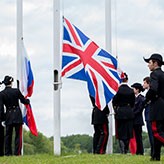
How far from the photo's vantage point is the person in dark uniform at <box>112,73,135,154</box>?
19.5 m

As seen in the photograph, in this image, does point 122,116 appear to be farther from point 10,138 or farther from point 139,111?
point 10,138

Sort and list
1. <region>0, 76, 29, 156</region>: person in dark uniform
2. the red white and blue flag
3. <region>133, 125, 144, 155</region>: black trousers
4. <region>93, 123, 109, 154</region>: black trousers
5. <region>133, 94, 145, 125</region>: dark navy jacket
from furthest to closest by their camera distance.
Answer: the red white and blue flag
<region>133, 125, 144, 155</region>: black trousers
<region>133, 94, 145, 125</region>: dark navy jacket
<region>93, 123, 109, 154</region>: black trousers
<region>0, 76, 29, 156</region>: person in dark uniform

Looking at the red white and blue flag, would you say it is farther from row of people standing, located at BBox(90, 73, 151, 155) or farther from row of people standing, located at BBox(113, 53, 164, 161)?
row of people standing, located at BBox(113, 53, 164, 161)

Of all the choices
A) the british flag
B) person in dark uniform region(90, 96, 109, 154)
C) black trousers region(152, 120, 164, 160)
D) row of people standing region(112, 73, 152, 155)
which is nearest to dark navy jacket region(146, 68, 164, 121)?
black trousers region(152, 120, 164, 160)

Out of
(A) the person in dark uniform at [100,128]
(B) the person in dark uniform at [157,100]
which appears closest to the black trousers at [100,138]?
(A) the person in dark uniform at [100,128]

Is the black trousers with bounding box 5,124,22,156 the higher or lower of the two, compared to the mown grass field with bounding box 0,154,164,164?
higher

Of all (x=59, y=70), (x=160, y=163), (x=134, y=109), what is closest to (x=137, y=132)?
(x=134, y=109)

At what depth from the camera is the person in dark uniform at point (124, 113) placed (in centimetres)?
1953

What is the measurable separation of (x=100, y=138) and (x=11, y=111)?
224cm

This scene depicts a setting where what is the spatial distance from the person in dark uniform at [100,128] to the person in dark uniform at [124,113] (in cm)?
31

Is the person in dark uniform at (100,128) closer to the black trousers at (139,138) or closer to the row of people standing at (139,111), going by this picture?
the row of people standing at (139,111)

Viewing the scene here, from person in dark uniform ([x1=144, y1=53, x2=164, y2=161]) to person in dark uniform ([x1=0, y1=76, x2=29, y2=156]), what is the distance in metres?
4.69

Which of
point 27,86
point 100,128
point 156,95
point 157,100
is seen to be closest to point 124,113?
point 100,128

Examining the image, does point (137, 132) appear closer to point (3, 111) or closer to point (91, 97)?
point (91, 97)
